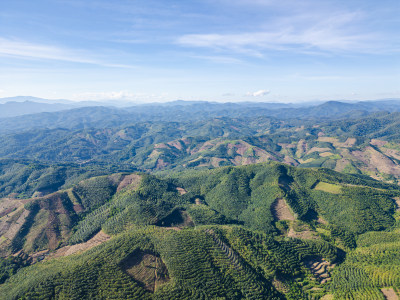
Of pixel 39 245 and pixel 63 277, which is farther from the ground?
pixel 63 277

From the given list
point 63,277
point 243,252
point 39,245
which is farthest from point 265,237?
point 39,245

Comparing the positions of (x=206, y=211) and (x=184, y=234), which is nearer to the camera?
(x=184, y=234)

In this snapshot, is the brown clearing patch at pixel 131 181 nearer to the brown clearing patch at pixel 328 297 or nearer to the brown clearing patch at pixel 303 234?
the brown clearing patch at pixel 303 234

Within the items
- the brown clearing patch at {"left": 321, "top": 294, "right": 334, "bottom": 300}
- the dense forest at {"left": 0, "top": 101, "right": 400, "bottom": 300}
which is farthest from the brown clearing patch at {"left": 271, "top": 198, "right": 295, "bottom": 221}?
the brown clearing patch at {"left": 321, "top": 294, "right": 334, "bottom": 300}

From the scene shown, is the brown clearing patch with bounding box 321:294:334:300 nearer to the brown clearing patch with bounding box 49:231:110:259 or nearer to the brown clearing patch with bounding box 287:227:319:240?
the brown clearing patch with bounding box 287:227:319:240

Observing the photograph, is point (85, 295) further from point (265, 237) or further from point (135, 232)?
point (265, 237)

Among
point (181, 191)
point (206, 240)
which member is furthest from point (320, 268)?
point (181, 191)

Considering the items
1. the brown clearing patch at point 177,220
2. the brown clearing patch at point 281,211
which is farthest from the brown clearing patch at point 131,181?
the brown clearing patch at point 281,211
